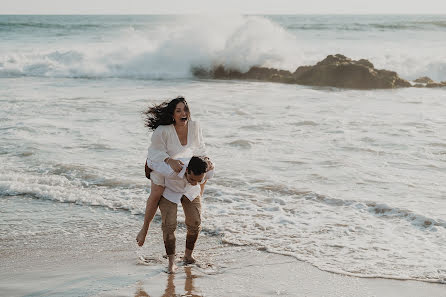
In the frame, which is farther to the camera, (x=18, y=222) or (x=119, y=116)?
(x=119, y=116)

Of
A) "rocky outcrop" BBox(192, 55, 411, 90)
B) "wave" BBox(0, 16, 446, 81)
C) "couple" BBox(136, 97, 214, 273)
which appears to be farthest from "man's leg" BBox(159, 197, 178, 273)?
"wave" BBox(0, 16, 446, 81)

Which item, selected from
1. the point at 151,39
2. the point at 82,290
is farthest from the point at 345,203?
the point at 151,39

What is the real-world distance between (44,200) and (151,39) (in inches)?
908

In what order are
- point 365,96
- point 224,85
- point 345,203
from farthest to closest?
point 224,85 → point 365,96 → point 345,203

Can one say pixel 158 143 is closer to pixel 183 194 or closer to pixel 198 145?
pixel 198 145

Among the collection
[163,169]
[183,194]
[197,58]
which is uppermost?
[197,58]

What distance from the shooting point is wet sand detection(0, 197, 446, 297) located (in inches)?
167

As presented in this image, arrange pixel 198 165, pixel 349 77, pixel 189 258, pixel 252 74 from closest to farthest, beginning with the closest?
pixel 198 165
pixel 189 258
pixel 349 77
pixel 252 74

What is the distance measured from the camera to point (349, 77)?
17.6 metres

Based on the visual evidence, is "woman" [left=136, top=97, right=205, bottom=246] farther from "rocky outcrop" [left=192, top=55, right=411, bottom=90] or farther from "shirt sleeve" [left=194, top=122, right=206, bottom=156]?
"rocky outcrop" [left=192, top=55, right=411, bottom=90]

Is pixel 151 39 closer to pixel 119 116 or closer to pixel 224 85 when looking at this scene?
pixel 224 85

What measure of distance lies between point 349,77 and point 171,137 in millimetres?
14173

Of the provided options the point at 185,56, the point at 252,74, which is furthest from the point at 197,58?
the point at 252,74

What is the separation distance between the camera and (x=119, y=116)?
1186 centimetres
